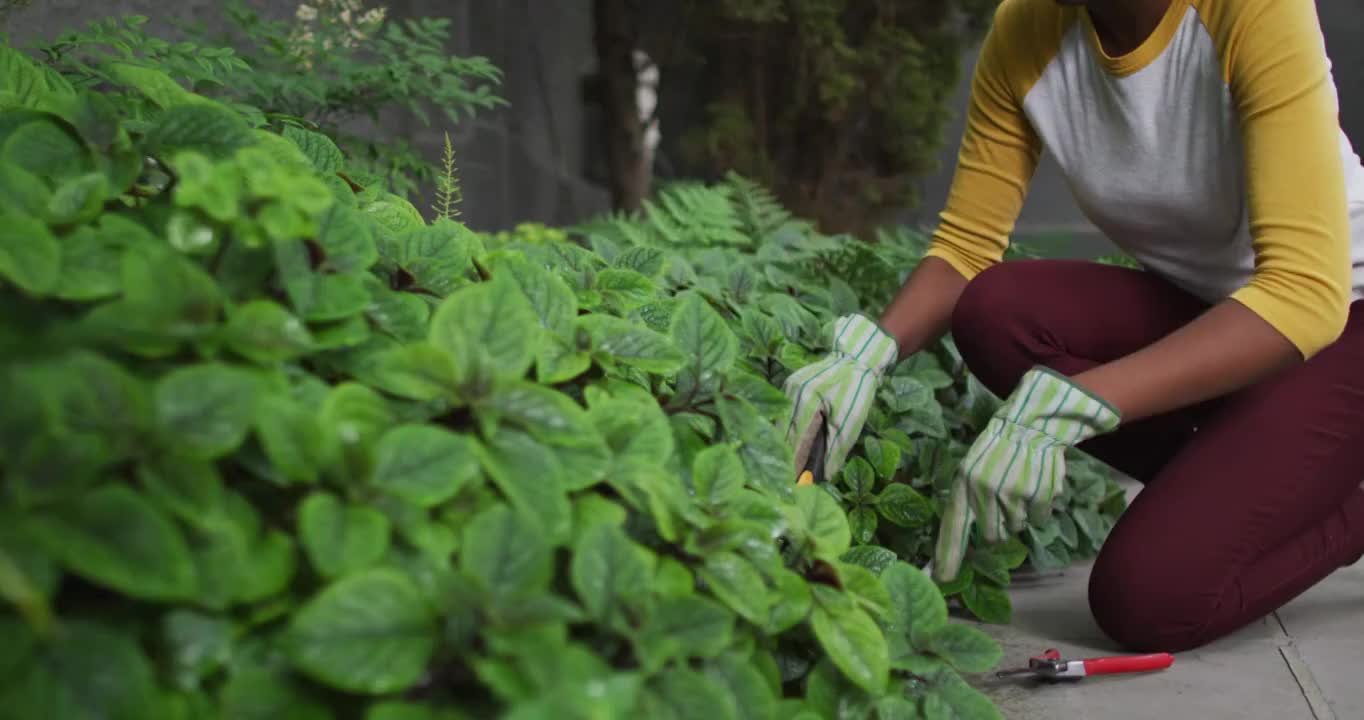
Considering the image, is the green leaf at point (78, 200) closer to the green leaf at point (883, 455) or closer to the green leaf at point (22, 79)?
the green leaf at point (22, 79)

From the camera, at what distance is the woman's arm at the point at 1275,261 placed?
1552mm

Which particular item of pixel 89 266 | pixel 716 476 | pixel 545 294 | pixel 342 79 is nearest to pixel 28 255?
pixel 89 266

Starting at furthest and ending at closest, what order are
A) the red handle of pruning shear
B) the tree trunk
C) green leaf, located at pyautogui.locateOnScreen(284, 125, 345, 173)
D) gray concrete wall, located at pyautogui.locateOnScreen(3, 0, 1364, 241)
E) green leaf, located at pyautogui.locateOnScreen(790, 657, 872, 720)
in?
1. gray concrete wall, located at pyautogui.locateOnScreen(3, 0, 1364, 241)
2. the tree trunk
3. the red handle of pruning shear
4. green leaf, located at pyautogui.locateOnScreen(284, 125, 345, 173)
5. green leaf, located at pyautogui.locateOnScreen(790, 657, 872, 720)

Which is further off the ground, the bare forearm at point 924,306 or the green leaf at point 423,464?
the green leaf at point 423,464

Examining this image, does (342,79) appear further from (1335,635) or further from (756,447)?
(1335,635)

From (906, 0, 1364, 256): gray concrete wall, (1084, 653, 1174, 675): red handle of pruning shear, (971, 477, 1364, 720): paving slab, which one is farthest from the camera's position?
(906, 0, 1364, 256): gray concrete wall

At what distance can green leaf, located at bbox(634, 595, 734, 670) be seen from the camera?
0.91 metres

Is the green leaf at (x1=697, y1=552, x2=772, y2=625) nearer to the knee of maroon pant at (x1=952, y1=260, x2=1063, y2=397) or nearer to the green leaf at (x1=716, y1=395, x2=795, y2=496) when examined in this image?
the green leaf at (x1=716, y1=395, x2=795, y2=496)

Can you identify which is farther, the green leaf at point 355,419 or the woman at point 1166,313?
the woman at point 1166,313

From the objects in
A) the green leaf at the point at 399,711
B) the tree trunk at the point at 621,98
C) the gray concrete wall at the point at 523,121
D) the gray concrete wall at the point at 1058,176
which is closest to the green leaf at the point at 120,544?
the green leaf at the point at 399,711

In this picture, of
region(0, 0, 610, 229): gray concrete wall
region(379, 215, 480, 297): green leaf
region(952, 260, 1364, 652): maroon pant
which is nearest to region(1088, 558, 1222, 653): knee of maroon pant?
region(952, 260, 1364, 652): maroon pant

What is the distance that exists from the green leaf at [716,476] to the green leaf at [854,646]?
13cm

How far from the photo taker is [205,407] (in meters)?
0.77

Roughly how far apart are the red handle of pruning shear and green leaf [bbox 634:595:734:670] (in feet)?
2.61
